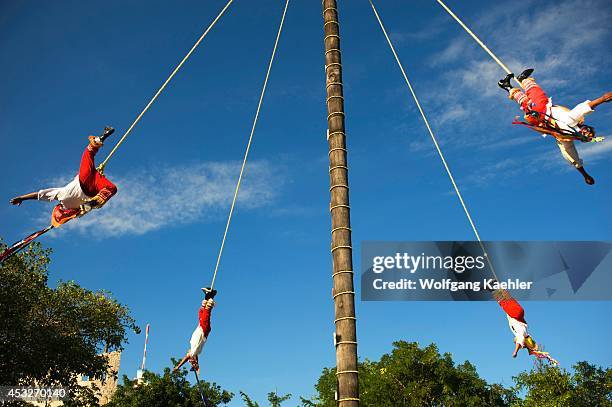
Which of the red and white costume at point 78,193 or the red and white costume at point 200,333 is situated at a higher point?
the red and white costume at point 78,193

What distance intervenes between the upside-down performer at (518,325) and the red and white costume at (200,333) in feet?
19.4

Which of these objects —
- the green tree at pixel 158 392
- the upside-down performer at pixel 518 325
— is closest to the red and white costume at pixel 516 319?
the upside-down performer at pixel 518 325

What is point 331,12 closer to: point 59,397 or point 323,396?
point 59,397

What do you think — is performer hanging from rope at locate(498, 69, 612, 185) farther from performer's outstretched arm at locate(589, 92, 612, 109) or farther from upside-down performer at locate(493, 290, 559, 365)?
upside-down performer at locate(493, 290, 559, 365)

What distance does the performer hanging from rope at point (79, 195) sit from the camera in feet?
33.0

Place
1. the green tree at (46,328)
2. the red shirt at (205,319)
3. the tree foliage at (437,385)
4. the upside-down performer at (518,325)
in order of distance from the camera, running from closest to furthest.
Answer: the upside-down performer at (518,325)
the red shirt at (205,319)
the green tree at (46,328)
the tree foliage at (437,385)

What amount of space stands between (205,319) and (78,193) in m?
3.61

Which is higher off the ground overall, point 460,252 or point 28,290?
point 28,290

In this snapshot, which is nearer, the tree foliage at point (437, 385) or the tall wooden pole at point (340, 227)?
the tall wooden pole at point (340, 227)

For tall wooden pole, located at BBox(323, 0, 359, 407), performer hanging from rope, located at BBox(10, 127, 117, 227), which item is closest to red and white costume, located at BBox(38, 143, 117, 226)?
performer hanging from rope, located at BBox(10, 127, 117, 227)

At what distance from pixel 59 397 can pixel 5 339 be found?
509cm

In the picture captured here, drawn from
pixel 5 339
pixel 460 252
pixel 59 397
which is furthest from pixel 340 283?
pixel 59 397

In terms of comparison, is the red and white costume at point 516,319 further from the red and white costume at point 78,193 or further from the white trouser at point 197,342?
the red and white costume at point 78,193

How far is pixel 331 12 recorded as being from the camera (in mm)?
12078
